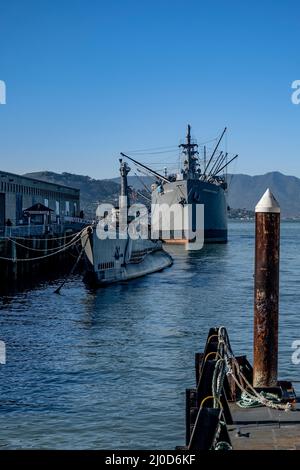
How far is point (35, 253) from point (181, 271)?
51.4 feet

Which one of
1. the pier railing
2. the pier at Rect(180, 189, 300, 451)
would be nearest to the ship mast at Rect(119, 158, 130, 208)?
the pier railing

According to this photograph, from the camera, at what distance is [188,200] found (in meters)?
119

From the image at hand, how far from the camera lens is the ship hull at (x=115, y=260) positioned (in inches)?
1986

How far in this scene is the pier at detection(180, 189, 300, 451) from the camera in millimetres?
11961

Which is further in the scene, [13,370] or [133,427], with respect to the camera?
[13,370]

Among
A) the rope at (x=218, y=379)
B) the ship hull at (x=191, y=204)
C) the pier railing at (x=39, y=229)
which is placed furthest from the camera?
the ship hull at (x=191, y=204)

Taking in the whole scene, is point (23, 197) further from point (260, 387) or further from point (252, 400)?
point (252, 400)

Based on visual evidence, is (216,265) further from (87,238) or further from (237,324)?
(237,324)

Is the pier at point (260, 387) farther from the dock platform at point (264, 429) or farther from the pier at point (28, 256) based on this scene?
the pier at point (28, 256)

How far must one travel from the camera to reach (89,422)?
58.2 feet

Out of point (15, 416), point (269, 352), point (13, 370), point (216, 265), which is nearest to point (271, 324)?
point (269, 352)

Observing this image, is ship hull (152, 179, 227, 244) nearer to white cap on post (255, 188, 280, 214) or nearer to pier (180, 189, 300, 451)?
white cap on post (255, 188, 280, 214)

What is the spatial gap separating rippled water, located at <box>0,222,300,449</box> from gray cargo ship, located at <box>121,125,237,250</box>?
67813 mm

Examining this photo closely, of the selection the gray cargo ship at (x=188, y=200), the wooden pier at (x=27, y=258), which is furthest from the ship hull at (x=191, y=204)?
the wooden pier at (x=27, y=258)
